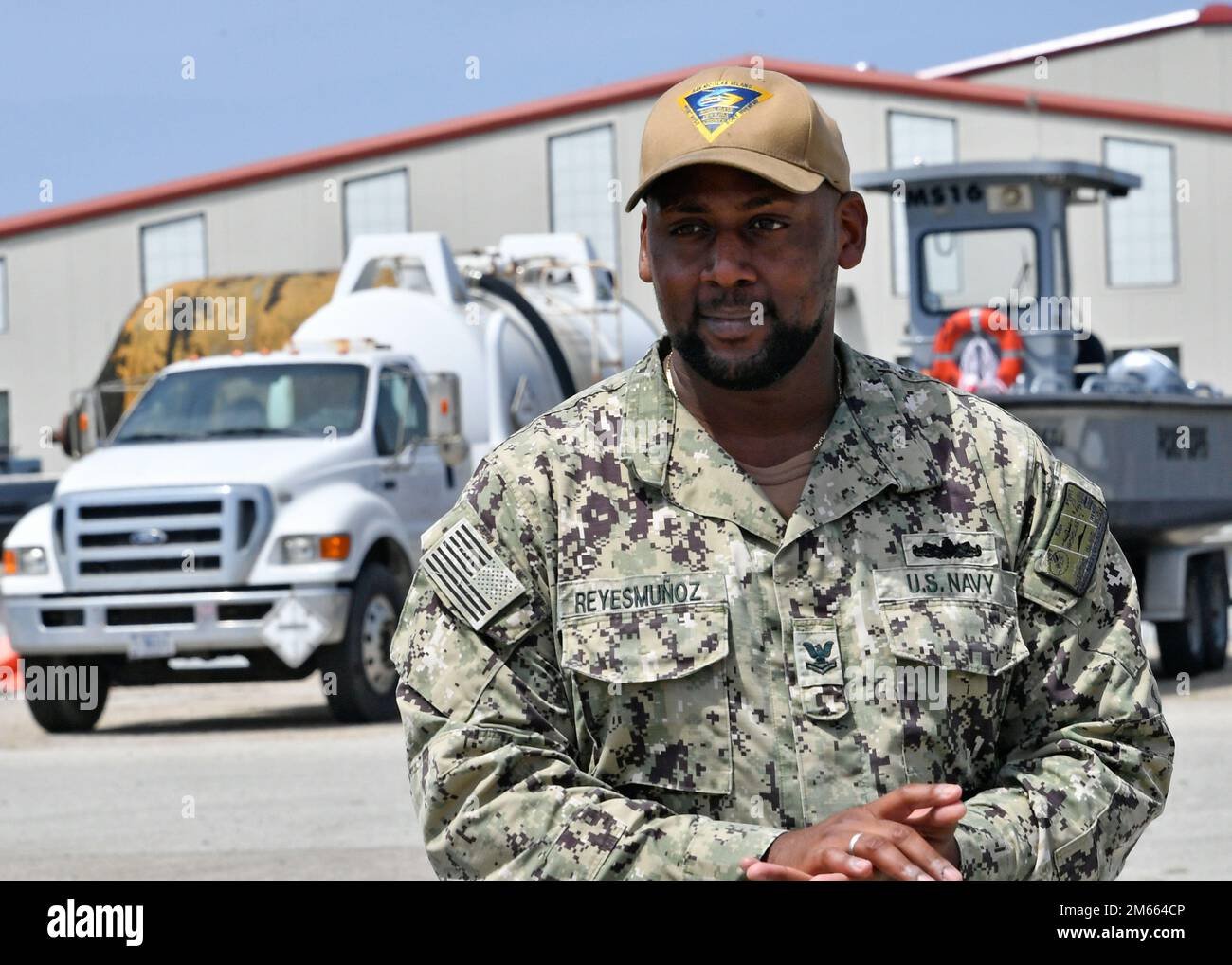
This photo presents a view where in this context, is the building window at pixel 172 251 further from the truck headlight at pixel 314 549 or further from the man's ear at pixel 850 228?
the man's ear at pixel 850 228

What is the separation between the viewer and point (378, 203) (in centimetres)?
3278

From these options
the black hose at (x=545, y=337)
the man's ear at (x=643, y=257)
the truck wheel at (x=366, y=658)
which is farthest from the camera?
the black hose at (x=545, y=337)

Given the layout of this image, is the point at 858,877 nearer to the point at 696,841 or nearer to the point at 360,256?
the point at 696,841

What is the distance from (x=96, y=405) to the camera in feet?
42.1

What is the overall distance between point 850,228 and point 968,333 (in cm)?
1057

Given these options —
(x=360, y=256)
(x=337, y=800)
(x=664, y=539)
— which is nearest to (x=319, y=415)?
(x=360, y=256)

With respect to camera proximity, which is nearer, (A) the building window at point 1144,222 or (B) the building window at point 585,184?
(A) the building window at point 1144,222

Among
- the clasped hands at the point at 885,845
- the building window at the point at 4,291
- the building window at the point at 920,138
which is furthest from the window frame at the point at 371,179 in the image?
the clasped hands at the point at 885,845

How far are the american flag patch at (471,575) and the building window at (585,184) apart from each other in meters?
29.0

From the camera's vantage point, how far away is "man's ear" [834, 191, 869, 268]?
2.64 metres

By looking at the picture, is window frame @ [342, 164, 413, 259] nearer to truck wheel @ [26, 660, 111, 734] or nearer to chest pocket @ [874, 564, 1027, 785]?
truck wheel @ [26, 660, 111, 734]

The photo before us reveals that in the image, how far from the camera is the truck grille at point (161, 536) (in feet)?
38.2

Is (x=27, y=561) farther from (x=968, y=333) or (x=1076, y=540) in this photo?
(x=1076, y=540)
